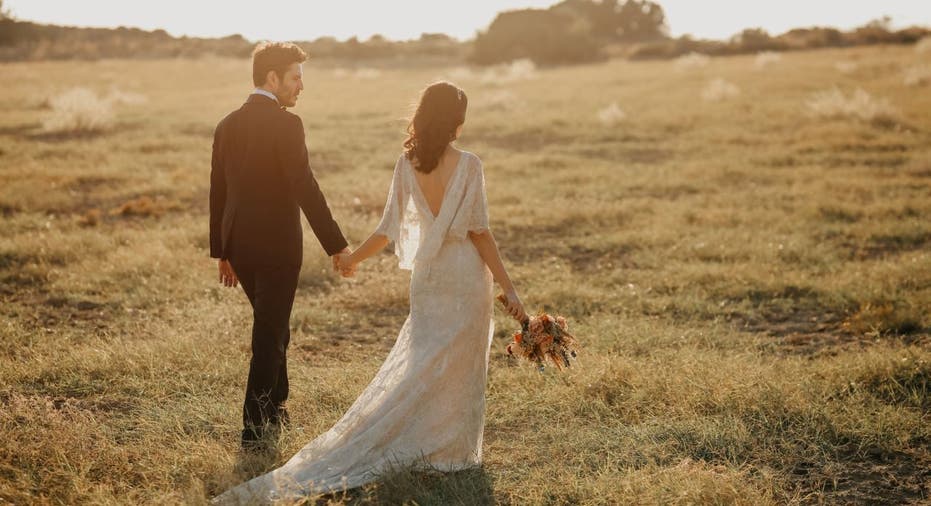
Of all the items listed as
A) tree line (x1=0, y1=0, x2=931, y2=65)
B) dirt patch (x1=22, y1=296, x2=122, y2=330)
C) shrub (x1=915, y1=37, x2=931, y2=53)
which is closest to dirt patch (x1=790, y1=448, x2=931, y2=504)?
dirt patch (x1=22, y1=296, x2=122, y2=330)

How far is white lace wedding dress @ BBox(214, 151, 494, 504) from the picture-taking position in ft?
13.4

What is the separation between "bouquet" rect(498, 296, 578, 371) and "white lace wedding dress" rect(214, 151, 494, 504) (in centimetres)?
22

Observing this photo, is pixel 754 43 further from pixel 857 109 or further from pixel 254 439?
pixel 254 439

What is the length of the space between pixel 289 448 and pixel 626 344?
3.03 meters

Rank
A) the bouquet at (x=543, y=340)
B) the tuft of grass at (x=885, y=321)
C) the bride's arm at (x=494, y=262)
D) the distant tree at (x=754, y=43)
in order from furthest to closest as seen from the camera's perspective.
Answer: the distant tree at (x=754, y=43)
the tuft of grass at (x=885, y=321)
the bouquet at (x=543, y=340)
the bride's arm at (x=494, y=262)

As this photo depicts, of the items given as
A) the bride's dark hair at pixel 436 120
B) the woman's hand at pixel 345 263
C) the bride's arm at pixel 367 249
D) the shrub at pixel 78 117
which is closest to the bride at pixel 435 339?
the bride's dark hair at pixel 436 120

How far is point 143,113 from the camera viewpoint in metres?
24.7

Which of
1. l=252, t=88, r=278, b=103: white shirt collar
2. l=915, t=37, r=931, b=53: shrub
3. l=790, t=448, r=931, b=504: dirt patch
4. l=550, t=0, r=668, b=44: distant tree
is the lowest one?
l=790, t=448, r=931, b=504: dirt patch

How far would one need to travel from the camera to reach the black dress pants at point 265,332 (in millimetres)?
4410

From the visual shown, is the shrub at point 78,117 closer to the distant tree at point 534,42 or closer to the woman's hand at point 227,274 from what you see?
the woman's hand at point 227,274

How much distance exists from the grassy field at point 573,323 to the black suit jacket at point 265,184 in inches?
43.4

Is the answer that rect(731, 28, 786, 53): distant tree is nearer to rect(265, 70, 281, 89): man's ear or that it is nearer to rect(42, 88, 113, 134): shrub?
rect(42, 88, 113, 134): shrub

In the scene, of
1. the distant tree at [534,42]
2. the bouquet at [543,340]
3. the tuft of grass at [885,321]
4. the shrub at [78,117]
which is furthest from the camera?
the distant tree at [534,42]

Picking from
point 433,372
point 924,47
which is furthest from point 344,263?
point 924,47
